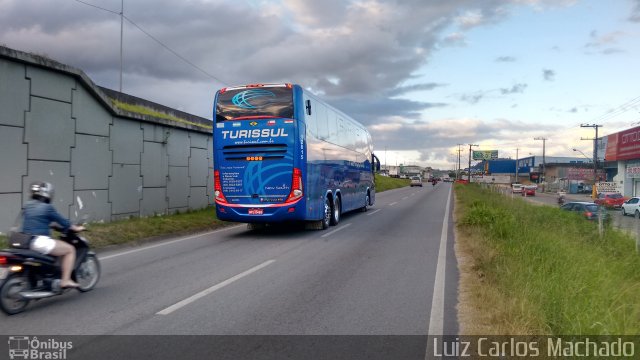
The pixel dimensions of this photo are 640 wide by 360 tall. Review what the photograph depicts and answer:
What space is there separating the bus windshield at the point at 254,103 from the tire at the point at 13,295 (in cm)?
773

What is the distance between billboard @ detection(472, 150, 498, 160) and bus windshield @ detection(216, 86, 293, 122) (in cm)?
12050

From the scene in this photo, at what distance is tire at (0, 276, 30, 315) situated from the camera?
18.8 ft

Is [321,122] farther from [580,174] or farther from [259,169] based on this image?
[580,174]

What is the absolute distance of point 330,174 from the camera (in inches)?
615

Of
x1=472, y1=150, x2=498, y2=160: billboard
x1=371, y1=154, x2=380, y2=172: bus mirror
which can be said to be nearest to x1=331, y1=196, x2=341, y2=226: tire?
x1=371, y1=154, x2=380, y2=172: bus mirror

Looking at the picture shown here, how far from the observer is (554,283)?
6.14m

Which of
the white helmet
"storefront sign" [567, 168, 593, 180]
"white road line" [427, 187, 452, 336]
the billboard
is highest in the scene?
the billboard

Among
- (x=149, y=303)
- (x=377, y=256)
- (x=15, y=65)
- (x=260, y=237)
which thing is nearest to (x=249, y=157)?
(x=260, y=237)

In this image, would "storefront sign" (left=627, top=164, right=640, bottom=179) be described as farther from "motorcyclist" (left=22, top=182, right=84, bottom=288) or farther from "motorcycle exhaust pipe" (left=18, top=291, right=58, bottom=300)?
"motorcycle exhaust pipe" (left=18, top=291, right=58, bottom=300)

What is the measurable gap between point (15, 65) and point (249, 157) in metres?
5.74

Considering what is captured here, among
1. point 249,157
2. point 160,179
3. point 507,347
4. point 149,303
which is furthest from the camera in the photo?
point 160,179

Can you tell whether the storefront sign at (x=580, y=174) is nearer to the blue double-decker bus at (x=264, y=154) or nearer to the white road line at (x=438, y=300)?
the blue double-decker bus at (x=264, y=154)

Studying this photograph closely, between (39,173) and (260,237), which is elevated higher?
(39,173)

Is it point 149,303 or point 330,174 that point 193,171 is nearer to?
point 330,174
